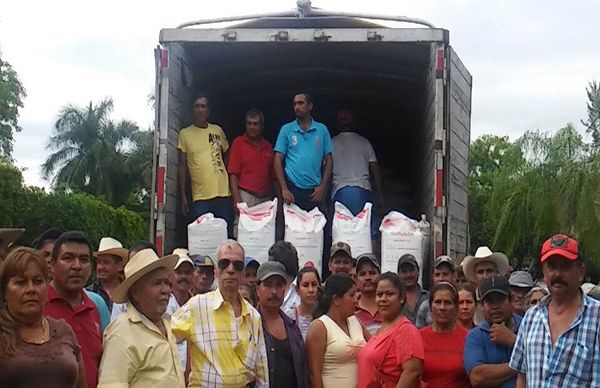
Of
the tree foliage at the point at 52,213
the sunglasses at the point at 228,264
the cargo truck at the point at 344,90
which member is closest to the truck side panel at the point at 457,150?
the cargo truck at the point at 344,90

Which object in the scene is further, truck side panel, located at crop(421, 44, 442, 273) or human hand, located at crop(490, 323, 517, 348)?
truck side panel, located at crop(421, 44, 442, 273)

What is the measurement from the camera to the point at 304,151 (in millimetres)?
7336

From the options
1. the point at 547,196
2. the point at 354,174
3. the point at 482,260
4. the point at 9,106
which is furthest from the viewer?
the point at 9,106

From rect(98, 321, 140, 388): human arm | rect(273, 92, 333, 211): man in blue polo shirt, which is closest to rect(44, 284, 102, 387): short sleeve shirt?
rect(98, 321, 140, 388): human arm

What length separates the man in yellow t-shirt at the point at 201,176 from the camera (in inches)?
281

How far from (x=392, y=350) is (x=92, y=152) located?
4466cm

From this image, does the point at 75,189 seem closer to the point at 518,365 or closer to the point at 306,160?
the point at 306,160

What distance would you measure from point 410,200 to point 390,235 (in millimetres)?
→ 2506

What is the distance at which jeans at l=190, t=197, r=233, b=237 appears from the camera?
7.14 meters

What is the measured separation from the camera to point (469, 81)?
7.50 metres

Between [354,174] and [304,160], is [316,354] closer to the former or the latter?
[304,160]

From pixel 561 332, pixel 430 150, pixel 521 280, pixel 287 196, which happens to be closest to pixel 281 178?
pixel 287 196

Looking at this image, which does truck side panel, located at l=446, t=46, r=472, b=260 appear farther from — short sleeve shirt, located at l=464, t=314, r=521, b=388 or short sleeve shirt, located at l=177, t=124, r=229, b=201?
short sleeve shirt, located at l=464, t=314, r=521, b=388

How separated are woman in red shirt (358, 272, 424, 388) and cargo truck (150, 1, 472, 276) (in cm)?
202
